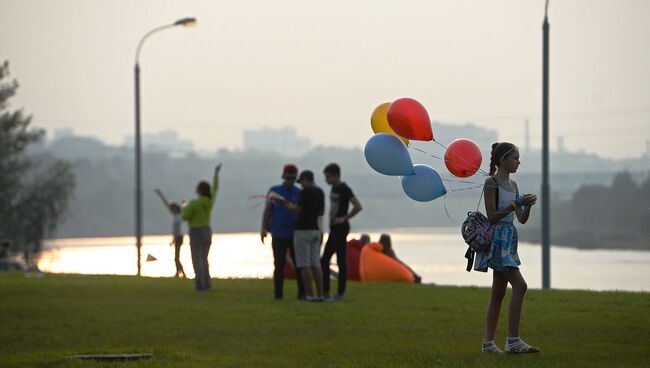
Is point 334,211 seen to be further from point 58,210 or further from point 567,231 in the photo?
point 567,231

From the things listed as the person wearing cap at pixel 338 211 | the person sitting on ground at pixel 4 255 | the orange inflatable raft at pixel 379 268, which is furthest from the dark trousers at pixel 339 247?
the person sitting on ground at pixel 4 255

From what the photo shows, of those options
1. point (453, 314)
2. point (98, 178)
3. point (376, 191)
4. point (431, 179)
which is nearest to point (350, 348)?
point (431, 179)

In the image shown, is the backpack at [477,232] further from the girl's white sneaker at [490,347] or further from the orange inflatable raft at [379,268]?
the orange inflatable raft at [379,268]

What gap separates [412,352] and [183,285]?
475 inches

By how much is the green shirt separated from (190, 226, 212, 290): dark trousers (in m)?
0.10

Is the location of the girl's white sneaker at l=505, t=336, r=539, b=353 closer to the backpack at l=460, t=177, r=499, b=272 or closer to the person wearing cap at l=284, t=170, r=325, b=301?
the backpack at l=460, t=177, r=499, b=272

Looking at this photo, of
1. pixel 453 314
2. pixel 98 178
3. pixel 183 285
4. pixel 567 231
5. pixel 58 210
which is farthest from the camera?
pixel 98 178

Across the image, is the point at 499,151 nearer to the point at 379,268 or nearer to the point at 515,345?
the point at 515,345

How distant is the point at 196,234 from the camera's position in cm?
2088

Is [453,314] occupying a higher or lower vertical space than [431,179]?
lower

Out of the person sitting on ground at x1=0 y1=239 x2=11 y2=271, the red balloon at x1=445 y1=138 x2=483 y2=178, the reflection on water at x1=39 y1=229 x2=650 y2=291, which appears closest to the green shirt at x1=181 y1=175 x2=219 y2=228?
the reflection on water at x1=39 y1=229 x2=650 y2=291

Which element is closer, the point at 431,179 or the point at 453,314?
the point at 431,179

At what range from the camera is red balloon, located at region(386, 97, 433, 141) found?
12133 millimetres

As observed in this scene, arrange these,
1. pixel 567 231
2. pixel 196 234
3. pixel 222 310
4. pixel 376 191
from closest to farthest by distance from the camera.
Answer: pixel 222 310
pixel 196 234
pixel 567 231
pixel 376 191
